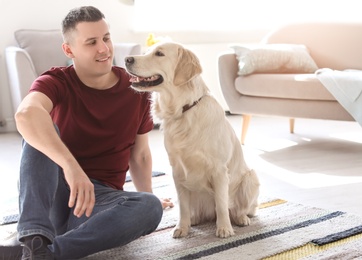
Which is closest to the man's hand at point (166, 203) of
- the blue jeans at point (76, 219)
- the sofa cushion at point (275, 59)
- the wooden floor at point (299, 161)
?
the wooden floor at point (299, 161)

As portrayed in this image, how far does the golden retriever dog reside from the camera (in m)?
1.97

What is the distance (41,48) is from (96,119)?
2689 mm

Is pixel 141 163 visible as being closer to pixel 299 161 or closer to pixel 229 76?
pixel 299 161

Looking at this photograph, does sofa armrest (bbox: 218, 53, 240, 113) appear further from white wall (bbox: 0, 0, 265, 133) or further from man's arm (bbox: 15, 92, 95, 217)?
man's arm (bbox: 15, 92, 95, 217)

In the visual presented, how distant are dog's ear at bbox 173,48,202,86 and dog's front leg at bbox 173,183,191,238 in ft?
1.35

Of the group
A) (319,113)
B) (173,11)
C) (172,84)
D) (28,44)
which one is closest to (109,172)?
(172,84)

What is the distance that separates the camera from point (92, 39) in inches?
73.2

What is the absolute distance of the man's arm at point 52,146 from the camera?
4.61 ft

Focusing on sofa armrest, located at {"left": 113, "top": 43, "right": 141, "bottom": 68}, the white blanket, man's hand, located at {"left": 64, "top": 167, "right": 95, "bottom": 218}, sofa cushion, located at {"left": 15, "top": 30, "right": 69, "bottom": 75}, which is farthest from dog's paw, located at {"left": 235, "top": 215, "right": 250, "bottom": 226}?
sofa cushion, located at {"left": 15, "top": 30, "right": 69, "bottom": 75}

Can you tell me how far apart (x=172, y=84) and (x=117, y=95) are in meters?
0.22

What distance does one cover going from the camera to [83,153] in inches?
74.3

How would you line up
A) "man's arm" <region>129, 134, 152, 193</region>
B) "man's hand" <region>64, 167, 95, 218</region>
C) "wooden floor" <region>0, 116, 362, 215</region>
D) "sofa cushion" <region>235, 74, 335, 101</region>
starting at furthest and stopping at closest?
"sofa cushion" <region>235, 74, 335, 101</region>, "wooden floor" <region>0, 116, 362, 215</region>, "man's arm" <region>129, 134, 152, 193</region>, "man's hand" <region>64, 167, 95, 218</region>

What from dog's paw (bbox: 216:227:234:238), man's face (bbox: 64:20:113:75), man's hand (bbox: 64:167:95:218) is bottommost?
dog's paw (bbox: 216:227:234:238)

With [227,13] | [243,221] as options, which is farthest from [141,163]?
[227,13]
